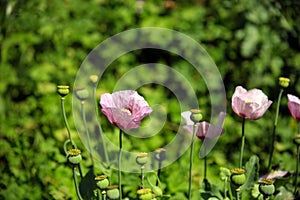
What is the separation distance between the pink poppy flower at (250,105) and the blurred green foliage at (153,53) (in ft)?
2.94

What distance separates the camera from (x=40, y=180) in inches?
62.2

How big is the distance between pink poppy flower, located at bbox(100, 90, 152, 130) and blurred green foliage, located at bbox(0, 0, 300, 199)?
0.85 m

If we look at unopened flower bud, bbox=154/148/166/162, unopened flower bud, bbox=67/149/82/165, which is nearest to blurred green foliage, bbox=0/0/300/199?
unopened flower bud, bbox=154/148/166/162

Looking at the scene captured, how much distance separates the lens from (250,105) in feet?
4.29

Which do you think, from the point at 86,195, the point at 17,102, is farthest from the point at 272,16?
the point at 86,195

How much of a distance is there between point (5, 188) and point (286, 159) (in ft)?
2.60

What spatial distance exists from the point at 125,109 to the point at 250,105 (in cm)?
27

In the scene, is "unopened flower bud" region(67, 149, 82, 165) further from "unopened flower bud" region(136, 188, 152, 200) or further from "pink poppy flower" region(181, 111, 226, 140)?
"pink poppy flower" region(181, 111, 226, 140)

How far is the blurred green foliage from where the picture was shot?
253 centimetres

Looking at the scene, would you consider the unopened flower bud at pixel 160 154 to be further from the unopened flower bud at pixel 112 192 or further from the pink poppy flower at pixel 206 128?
the unopened flower bud at pixel 112 192

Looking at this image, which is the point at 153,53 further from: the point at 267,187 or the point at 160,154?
the point at 267,187

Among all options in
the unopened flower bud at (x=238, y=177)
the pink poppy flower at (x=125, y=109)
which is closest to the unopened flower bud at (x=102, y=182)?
the pink poppy flower at (x=125, y=109)

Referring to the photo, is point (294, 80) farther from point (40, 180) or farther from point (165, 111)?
point (40, 180)

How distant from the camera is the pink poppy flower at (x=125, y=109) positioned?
47.9 inches
